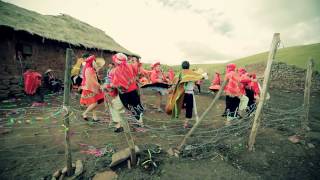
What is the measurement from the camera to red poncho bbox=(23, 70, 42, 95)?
31.2 ft

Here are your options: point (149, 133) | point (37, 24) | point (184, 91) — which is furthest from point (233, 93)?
point (37, 24)

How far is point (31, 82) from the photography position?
9.59 m

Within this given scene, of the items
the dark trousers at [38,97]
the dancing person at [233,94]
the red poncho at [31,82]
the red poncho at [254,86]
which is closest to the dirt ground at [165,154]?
the dancing person at [233,94]

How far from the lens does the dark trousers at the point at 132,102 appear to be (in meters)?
5.83

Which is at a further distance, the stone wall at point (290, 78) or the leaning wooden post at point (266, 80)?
the stone wall at point (290, 78)

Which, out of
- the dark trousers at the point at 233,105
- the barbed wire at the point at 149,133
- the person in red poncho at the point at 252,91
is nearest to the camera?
the barbed wire at the point at 149,133

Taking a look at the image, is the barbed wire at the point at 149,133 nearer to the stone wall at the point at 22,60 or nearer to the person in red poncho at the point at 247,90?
the person in red poncho at the point at 247,90

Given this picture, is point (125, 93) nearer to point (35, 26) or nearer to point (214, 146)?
point (214, 146)

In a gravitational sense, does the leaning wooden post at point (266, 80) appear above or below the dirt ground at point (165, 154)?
above

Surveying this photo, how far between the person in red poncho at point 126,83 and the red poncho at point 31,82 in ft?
19.1

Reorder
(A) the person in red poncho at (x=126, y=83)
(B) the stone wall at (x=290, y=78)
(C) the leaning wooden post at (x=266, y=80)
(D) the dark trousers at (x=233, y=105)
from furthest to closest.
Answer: (B) the stone wall at (x=290, y=78) < (D) the dark trousers at (x=233, y=105) < (A) the person in red poncho at (x=126, y=83) < (C) the leaning wooden post at (x=266, y=80)

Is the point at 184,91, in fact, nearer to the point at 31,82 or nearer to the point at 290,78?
the point at 31,82

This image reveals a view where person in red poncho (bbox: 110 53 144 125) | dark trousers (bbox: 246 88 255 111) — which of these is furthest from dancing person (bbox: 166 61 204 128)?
dark trousers (bbox: 246 88 255 111)

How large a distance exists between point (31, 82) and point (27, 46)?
7.81 feet
